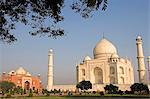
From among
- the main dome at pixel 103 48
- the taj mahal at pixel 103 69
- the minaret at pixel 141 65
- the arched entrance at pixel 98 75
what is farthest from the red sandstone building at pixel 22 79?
the minaret at pixel 141 65

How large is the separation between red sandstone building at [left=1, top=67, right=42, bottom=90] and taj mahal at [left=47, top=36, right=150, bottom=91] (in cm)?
607

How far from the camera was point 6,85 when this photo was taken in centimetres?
4112

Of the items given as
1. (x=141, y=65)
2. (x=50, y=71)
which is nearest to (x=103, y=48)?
(x=141, y=65)

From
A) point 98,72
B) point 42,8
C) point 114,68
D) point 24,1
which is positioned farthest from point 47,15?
point 98,72

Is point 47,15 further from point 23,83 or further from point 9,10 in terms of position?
point 23,83

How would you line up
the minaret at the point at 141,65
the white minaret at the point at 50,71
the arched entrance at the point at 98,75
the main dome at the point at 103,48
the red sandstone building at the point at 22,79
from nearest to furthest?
the minaret at the point at 141,65 → the white minaret at the point at 50,71 → the arched entrance at the point at 98,75 → the main dome at the point at 103,48 → the red sandstone building at the point at 22,79

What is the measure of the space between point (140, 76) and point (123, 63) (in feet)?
16.3

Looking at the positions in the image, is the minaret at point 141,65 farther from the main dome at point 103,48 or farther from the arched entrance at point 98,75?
the arched entrance at point 98,75

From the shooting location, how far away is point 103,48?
46.1 meters

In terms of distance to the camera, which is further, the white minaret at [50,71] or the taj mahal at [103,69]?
the white minaret at [50,71]

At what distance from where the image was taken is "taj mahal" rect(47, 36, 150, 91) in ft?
141

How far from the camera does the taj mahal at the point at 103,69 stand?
43.0 metres

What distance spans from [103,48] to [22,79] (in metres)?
17.0

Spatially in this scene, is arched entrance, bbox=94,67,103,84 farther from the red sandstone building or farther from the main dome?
the red sandstone building
